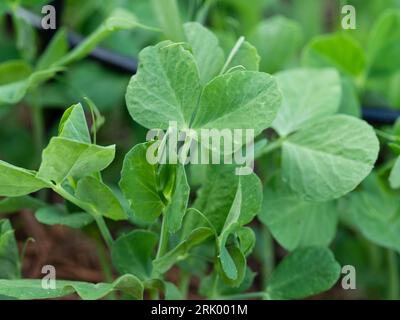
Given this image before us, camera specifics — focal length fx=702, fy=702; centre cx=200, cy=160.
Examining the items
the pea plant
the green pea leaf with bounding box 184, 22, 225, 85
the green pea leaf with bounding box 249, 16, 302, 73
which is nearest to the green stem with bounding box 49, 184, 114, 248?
the pea plant

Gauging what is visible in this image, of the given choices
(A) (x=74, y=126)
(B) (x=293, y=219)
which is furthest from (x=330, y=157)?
(A) (x=74, y=126)

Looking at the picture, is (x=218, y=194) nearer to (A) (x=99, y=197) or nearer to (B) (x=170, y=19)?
(A) (x=99, y=197)

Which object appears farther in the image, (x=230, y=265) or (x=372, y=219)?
(x=372, y=219)

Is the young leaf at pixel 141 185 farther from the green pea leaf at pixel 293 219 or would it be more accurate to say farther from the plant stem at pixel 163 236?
the green pea leaf at pixel 293 219

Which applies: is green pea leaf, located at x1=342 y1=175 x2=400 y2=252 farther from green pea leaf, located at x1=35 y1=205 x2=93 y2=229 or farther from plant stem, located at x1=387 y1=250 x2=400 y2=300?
green pea leaf, located at x1=35 y1=205 x2=93 y2=229
